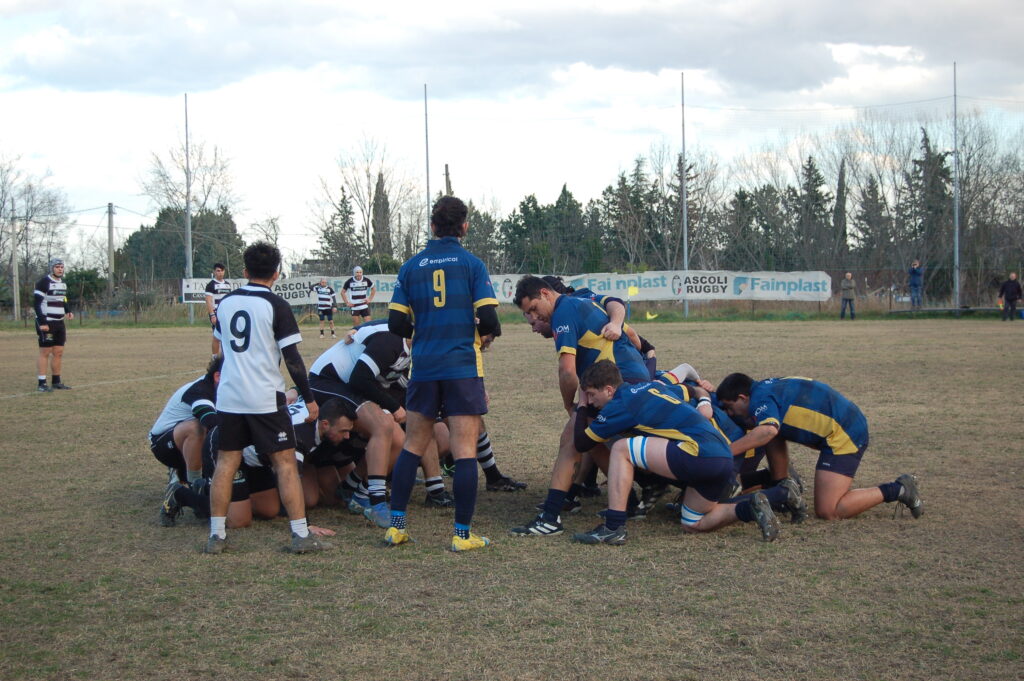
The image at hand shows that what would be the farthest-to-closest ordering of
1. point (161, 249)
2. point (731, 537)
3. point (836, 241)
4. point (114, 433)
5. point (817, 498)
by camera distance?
point (161, 249) < point (836, 241) < point (114, 433) < point (817, 498) < point (731, 537)

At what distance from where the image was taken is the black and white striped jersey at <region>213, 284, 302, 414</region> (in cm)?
523

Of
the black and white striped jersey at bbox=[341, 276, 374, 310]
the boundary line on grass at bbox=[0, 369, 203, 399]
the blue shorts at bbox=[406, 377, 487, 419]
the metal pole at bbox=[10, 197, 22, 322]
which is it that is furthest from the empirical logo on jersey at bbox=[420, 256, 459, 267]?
the metal pole at bbox=[10, 197, 22, 322]

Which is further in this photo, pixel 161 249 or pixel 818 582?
pixel 161 249

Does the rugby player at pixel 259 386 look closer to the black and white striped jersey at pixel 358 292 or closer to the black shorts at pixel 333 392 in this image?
the black shorts at pixel 333 392

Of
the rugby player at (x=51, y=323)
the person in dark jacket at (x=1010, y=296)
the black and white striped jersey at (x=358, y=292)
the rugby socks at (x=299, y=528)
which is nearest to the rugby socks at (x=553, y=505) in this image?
the rugby socks at (x=299, y=528)

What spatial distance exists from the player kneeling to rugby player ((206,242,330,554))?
1.70 meters

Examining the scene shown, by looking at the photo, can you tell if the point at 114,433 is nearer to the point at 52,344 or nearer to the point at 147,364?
the point at 52,344

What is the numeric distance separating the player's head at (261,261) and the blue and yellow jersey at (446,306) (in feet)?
2.60

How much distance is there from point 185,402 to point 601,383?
3.06 meters

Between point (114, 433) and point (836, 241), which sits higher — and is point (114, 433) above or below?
below

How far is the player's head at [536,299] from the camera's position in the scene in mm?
6016

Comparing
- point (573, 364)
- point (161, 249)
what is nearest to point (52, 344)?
point (573, 364)

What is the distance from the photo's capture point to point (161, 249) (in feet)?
200

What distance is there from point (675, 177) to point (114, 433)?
43244 mm
